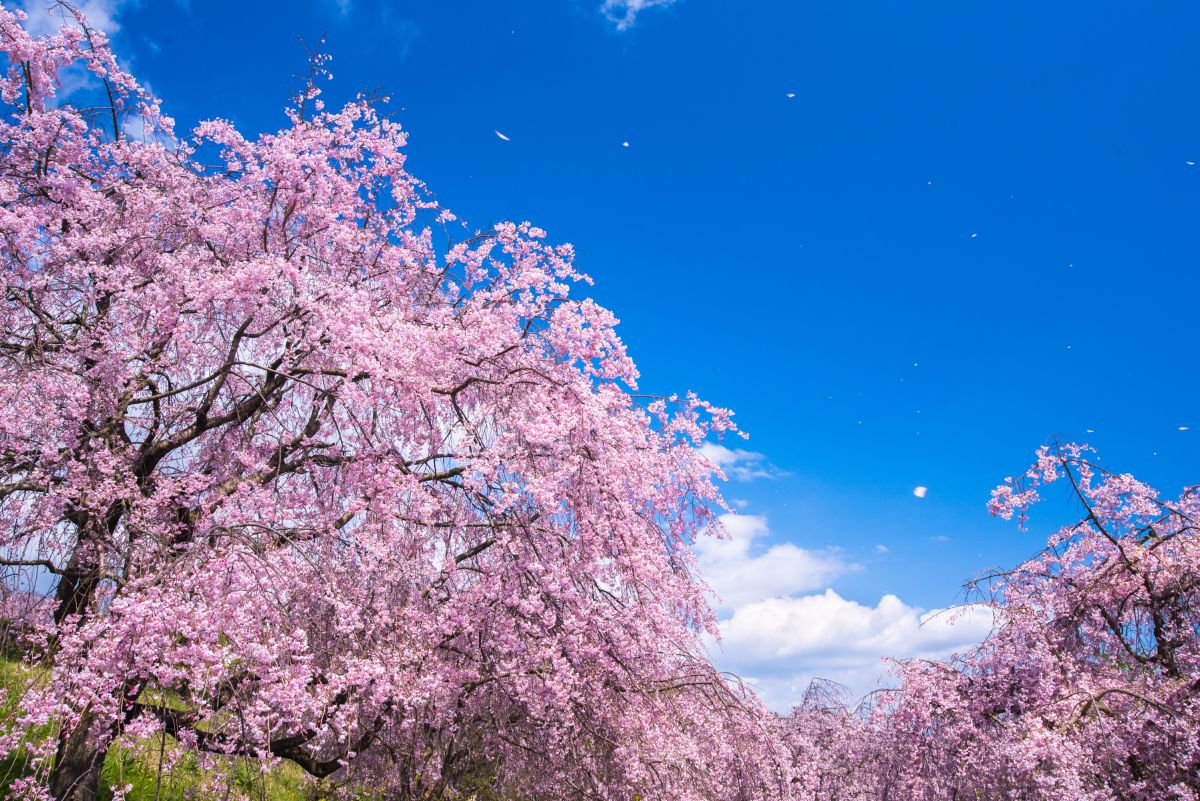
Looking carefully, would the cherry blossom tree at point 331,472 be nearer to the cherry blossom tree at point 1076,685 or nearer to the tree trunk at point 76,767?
the tree trunk at point 76,767

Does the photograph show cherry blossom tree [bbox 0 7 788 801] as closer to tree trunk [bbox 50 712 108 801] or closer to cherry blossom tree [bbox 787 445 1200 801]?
tree trunk [bbox 50 712 108 801]

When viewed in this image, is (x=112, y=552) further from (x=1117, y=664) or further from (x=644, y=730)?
(x=1117, y=664)

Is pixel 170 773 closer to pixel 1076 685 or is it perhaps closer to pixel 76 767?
pixel 76 767

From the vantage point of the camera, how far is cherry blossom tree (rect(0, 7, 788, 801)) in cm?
706

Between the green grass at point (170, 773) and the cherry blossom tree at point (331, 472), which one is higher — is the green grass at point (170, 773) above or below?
below

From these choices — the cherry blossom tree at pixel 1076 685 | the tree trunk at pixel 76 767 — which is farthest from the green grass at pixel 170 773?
the cherry blossom tree at pixel 1076 685

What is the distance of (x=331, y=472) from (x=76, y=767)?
3755 mm

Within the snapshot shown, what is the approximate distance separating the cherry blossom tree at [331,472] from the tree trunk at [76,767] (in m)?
0.05

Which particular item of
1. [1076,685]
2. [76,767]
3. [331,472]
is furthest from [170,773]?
[1076,685]

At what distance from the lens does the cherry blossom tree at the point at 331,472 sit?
7.06 metres

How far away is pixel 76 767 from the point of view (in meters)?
6.99

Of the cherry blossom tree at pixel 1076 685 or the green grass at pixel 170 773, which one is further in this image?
the cherry blossom tree at pixel 1076 685

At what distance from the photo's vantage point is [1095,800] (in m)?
7.72

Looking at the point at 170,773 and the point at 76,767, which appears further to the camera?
the point at 76,767
